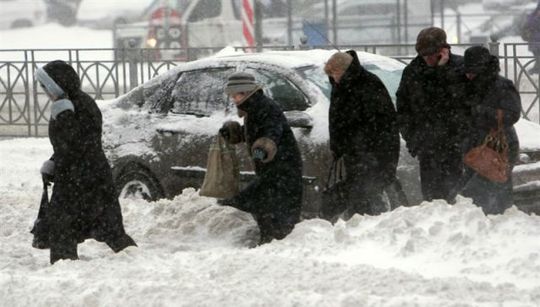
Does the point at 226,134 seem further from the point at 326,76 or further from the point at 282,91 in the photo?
→ the point at 326,76

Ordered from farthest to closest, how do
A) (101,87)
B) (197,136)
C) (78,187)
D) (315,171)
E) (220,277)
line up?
(101,87) < (197,136) < (315,171) < (78,187) < (220,277)

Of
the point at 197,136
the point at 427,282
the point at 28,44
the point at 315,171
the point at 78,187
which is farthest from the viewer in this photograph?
the point at 28,44

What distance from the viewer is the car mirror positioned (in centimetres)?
970

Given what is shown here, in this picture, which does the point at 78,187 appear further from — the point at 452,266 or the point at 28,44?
the point at 28,44

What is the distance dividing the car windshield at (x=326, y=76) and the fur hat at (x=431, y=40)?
3.65 feet

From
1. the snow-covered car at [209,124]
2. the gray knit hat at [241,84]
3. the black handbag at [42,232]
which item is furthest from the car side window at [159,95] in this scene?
the black handbag at [42,232]

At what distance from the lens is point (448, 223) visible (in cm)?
736

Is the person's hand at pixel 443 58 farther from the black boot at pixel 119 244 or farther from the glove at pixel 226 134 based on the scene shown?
the black boot at pixel 119 244

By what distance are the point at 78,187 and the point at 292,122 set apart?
192 centimetres

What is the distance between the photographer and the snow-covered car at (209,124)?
9695 mm

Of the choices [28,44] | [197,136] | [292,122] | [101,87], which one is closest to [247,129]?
[292,122]

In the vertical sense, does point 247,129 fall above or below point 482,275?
above

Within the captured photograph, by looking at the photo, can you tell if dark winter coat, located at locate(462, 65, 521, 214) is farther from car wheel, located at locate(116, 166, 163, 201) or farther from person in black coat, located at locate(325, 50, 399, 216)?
car wheel, located at locate(116, 166, 163, 201)

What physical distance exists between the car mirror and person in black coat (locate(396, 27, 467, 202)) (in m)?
0.81
